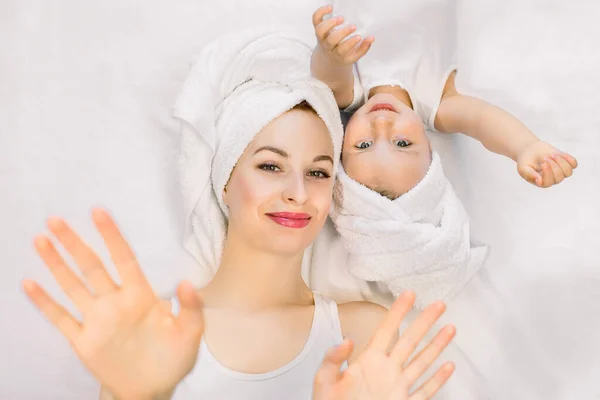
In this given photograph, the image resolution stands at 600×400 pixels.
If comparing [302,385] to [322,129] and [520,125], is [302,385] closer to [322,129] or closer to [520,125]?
[322,129]

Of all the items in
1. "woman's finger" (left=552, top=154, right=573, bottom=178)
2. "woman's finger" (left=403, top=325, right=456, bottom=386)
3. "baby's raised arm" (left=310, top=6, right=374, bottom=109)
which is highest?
"baby's raised arm" (left=310, top=6, right=374, bottom=109)

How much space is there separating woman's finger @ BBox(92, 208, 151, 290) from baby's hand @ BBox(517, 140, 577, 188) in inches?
23.8

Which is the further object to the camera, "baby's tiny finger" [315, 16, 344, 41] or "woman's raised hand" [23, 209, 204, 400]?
"baby's tiny finger" [315, 16, 344, 41]

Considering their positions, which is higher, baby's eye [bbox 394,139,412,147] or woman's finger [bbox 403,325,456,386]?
baby's eye [bbox 394,139,412,147]

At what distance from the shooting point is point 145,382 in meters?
0.69

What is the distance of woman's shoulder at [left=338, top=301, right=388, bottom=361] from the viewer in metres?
1.02

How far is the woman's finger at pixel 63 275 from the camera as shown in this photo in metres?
0.64

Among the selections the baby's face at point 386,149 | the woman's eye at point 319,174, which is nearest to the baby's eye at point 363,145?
the baby's face at point 386,149

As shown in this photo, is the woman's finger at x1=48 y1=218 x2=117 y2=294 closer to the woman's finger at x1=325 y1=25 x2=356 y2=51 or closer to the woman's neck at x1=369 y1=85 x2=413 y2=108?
the woman's finger at x1=325 y1=25 x2=356 y2=51

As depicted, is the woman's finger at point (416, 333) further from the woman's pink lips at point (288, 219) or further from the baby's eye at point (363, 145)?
the baby's eye at point (363, 145)

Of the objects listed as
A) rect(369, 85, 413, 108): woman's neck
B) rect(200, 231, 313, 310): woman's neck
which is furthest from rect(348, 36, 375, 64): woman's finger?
rect(200, 231, 313, 310): woman's neck

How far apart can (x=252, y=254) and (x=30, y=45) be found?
25.6 inches

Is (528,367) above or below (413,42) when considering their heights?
below

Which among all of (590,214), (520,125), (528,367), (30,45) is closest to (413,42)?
(520,125)
